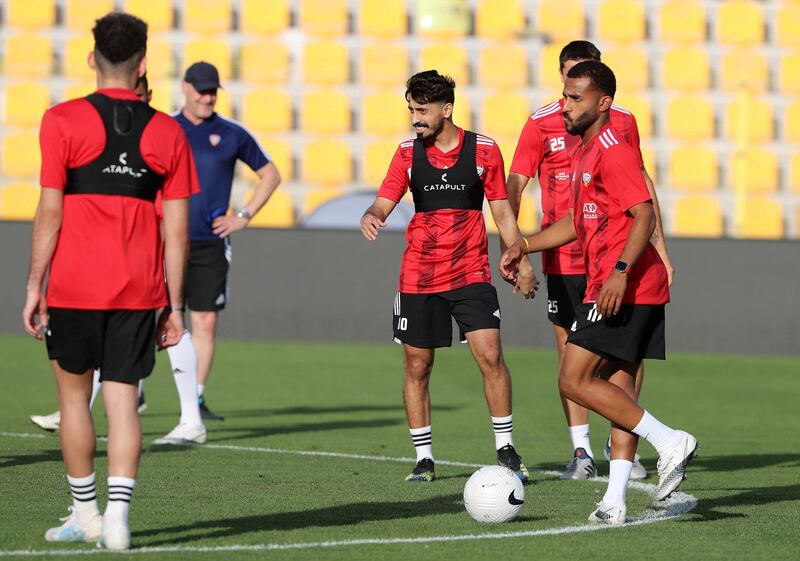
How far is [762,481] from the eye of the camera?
742cm

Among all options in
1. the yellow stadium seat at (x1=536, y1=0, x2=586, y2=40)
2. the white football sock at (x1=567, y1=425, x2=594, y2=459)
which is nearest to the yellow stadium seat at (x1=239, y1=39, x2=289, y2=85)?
the yellow stadium seat at (x1=536, y1=0, x2=586, y2=40)

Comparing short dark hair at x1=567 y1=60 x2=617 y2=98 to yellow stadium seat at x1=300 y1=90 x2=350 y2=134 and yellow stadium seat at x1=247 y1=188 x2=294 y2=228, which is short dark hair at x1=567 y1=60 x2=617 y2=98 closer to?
yellow stadium seat at x1=247 y1=188 x2=294 y2=228

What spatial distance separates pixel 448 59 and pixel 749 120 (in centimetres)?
455

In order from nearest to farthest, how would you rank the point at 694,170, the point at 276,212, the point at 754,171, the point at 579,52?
the point at 579,52
the point at 276,212
the point at 694,170
the point at 754,171

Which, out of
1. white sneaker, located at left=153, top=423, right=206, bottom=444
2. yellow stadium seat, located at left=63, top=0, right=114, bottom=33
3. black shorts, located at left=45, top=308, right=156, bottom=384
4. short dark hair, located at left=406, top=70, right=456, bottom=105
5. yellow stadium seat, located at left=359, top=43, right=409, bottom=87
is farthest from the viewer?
yellow stadium seat, located at left=63, top=0, right=114, bottom=33

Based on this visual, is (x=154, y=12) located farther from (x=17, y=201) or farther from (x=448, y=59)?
(x=448, y=59)

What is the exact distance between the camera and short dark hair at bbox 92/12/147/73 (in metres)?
4.85

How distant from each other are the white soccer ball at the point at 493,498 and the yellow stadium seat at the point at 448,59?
14803 millimetres

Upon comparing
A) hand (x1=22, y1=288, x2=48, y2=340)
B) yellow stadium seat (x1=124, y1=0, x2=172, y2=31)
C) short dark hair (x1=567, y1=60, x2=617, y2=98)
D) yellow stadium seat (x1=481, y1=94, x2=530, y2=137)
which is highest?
yellow stadium seat (x1=124, y1=0, x2=172, y2=31)

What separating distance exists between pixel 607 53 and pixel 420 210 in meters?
14.0

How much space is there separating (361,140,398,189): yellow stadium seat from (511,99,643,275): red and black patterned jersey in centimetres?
1132

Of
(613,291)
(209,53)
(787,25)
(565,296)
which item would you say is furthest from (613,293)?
(787,25)

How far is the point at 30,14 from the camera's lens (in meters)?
20.3

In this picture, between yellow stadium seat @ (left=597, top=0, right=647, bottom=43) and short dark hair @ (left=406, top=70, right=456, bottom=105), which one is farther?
yellow stadium seat @ (left=597, top=0, right=647, bottom=43)
